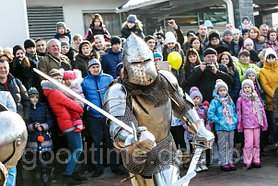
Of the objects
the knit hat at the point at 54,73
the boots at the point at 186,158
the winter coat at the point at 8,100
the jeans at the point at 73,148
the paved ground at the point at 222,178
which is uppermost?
the knit hat at the point at 54,73

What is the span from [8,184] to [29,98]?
1496mm

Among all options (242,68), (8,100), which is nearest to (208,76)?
(242,68)

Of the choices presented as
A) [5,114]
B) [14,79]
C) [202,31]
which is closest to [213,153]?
[202,31]

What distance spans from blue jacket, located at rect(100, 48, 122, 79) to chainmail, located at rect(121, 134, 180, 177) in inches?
145

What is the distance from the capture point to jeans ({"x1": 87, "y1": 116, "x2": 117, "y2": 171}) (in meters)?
7.04

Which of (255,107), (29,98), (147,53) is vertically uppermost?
(147,53)

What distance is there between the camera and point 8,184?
544 centimetres

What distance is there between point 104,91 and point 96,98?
16 cm

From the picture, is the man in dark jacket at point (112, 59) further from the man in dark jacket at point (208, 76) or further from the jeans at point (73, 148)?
the jeans at point (73, 148)

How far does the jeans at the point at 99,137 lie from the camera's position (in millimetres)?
7035

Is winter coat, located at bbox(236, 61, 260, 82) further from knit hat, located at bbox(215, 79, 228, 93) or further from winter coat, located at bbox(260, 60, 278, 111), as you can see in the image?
knit hat, located at bbox(215, 79, 228, 93)

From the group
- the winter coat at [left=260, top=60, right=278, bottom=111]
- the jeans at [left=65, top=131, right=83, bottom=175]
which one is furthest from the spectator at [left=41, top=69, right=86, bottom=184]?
the winter coat at [left=260, top=60, right=278, bottom=111]

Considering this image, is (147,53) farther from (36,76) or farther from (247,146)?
(247,146)

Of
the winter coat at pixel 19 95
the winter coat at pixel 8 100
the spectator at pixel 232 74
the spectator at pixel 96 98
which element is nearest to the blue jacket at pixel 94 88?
the spectator at pixel 96 98
